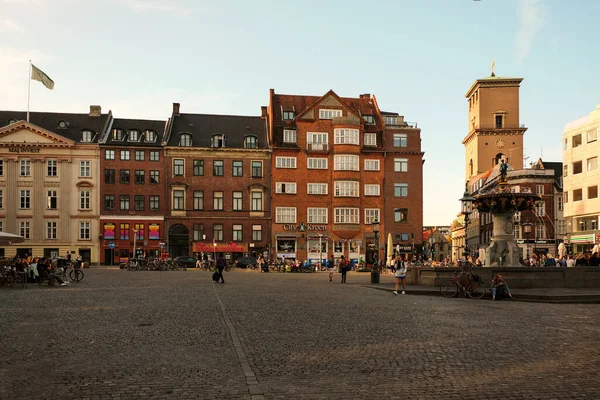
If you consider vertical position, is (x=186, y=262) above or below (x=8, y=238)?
below

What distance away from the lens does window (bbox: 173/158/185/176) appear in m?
72.1

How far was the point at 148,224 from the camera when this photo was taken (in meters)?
70.8

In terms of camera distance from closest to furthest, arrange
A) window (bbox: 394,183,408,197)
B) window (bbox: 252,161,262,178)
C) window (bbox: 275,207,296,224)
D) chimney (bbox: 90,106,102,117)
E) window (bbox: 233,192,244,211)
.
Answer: window (bbox: 275,207,296,224), window (bbox: 233,192,244,211), window (bbox: 252,161,262,178), window (bbox: 394,183,408,197), chimney (bbox: 90,106,102,117)

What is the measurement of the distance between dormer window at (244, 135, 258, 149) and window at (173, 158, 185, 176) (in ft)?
24.2

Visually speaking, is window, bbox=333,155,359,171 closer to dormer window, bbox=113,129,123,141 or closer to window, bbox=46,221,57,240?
dormer window, bbox=113,129,123,141

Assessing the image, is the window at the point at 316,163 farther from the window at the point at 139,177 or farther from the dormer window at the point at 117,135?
the dormer window at the point at 117,135

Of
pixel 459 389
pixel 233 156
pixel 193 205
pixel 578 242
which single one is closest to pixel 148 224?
pixel 193 205

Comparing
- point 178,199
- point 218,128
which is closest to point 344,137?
point 218,128

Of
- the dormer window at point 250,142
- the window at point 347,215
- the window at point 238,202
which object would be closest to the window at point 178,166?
the window at point 238,202

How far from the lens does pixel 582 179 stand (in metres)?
65.0

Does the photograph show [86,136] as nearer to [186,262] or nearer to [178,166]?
[178,166]

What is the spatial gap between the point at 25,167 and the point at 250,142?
80.5 feet

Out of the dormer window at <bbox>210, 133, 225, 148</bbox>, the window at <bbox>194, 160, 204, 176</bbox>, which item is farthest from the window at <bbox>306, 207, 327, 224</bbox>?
the window at <bbox>194, 160, 204, 176</bbox>

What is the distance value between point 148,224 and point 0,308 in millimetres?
51337
